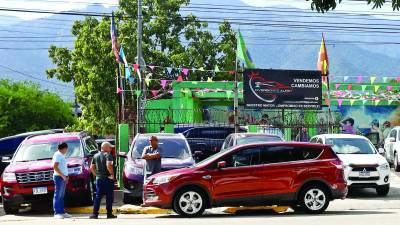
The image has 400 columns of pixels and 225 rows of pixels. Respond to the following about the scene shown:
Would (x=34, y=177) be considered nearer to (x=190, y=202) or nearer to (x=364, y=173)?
(x=190, y=202)

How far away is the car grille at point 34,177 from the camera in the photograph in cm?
1619

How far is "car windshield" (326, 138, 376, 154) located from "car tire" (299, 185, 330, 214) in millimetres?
4883

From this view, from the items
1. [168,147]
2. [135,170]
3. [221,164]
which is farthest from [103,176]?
[168,147]

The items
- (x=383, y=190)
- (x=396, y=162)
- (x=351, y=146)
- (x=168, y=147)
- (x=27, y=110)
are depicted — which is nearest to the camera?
(x=168, y=147)

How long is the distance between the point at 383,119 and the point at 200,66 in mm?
11825

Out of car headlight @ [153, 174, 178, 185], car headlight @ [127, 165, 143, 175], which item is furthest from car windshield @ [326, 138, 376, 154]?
car headlight @ [153, 174, 178, 185]

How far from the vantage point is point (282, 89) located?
2386cm

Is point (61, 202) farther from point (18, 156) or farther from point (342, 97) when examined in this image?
point (342, 97)

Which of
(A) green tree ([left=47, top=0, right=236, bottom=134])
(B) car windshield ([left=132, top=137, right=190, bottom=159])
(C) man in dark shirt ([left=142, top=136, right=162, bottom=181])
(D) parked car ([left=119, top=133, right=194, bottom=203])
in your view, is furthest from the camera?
(A) green tree ([left=47, top=0, right=236, bottom=134])

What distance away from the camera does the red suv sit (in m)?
14.7

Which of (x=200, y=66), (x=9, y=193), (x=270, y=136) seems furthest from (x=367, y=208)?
(x=200, y=66)

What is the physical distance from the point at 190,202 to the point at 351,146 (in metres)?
7.00

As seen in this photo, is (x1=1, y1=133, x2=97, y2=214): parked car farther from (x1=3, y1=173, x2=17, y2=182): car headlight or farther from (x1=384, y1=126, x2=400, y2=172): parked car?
(x1=384, y1=126, x2=400, y2=172): parked car

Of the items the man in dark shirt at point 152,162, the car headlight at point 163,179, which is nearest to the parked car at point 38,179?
the man in dark shirt at point 152,162
